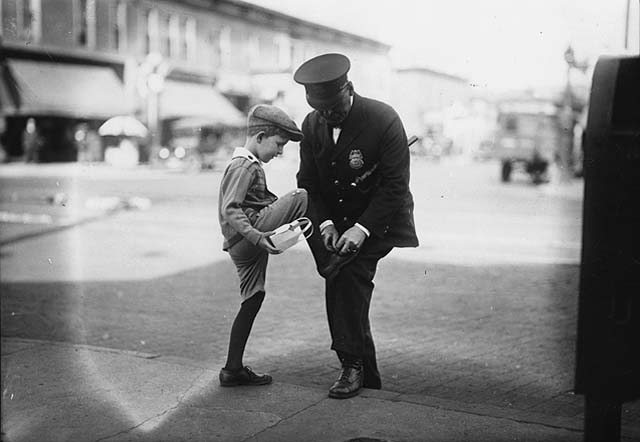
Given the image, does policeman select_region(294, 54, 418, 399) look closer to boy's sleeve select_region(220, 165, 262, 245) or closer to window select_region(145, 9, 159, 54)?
boy's sleeve select_region(220, 165, 262, 245)

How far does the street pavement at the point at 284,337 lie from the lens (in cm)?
349

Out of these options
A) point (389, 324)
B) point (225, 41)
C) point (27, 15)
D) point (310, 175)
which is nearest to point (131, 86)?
point (27, 15)

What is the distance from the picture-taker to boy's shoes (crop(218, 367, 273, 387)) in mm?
3938

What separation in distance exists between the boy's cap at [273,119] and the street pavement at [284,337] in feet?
4.12

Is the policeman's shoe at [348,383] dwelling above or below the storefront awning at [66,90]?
below

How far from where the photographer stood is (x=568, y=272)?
8445mm

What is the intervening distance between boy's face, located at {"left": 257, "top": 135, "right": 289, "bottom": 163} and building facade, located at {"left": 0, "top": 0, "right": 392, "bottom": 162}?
2426 centimetres

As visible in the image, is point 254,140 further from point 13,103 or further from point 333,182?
point 13,103

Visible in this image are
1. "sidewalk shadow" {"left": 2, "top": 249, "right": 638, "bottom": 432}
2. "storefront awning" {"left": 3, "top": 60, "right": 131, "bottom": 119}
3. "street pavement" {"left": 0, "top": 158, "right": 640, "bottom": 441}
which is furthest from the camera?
"storefront awning" {"left": 3, "top": 60, "right": 131, "bottom": 119}

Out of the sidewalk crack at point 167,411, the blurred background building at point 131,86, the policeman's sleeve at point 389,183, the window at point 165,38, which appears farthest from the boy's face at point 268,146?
the window at point 165,38

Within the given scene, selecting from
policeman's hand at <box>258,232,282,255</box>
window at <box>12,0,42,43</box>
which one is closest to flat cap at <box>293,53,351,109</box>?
policeman's hand at <box>258,232,282,255</box>

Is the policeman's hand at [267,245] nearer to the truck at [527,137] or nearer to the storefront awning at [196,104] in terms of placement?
the truck at [527,137]

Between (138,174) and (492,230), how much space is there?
59.7ft

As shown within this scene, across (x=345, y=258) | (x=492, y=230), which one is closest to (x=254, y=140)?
(x=345, y=258)
